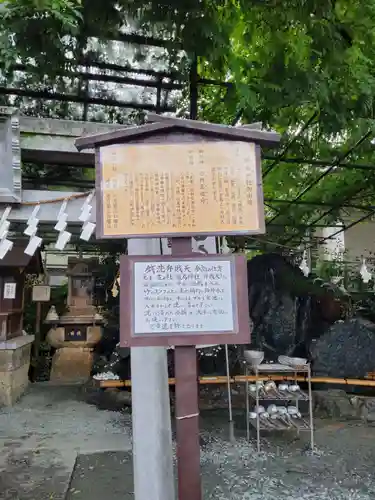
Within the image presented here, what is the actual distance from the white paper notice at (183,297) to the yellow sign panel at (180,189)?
0.23 m

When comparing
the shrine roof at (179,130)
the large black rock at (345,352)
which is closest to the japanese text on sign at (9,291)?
the shrine roof at (179,130)

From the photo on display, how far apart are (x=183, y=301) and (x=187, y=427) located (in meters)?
0.80

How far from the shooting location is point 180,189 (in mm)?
2982

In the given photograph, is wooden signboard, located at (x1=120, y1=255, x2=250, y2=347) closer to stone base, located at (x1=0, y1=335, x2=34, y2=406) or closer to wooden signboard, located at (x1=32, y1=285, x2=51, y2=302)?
stone base, located at (x1=0, y1=335, x2=34, y2=406)

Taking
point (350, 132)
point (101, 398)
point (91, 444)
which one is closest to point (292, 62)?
point (350, 132)

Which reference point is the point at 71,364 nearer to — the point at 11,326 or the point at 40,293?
the point at 40,293

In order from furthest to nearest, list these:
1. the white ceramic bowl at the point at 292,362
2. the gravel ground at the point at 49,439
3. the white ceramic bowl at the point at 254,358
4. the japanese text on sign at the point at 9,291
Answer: the japanese text on sign at the point at 9,291 → the white ceramic bowl at the point at 254,358 → the white ceramic bowl at the point at 292,362 → the gravel ground at the point at 49,439

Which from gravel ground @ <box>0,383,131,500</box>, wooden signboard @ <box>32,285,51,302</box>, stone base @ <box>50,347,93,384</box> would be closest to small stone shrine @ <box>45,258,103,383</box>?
stone base @ <box>50,347,93,384</box>

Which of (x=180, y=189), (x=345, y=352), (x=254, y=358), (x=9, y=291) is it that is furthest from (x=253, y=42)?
(x=345, y=352)

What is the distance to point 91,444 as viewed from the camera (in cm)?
593

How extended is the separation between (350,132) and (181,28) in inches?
103

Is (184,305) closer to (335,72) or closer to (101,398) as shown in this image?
(335,72)

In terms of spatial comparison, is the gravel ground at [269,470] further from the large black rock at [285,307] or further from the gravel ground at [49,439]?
the large black rock at [285,307]

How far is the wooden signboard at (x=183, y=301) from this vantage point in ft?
9.45
